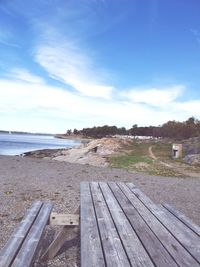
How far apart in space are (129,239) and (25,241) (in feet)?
3.77

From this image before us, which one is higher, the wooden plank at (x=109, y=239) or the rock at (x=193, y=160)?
the wooden plank at (x=109, y=239)

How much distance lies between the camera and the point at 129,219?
13.6 ft

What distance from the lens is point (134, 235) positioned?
3.50 m

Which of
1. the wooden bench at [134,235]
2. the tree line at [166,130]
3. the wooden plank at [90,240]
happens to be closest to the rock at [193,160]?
the wooden bench at [134,235]

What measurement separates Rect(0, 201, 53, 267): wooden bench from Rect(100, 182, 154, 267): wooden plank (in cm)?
88

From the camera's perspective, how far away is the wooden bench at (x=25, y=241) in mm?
3207

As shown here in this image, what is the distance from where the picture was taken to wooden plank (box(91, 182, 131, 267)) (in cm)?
277

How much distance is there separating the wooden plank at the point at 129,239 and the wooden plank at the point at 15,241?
1.03 meters

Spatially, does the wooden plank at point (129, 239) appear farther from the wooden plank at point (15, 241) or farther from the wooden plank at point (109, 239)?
the wooden plank at point (15, 241)

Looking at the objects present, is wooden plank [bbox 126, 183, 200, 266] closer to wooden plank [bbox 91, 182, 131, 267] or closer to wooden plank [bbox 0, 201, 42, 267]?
wooden plank [bbox 91, 182, 131, 267]

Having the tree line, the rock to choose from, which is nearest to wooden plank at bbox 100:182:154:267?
the rock

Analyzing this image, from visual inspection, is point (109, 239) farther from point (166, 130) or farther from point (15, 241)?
point (166, 130)

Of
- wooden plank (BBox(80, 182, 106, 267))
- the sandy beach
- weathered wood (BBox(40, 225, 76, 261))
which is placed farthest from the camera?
the sandy beach

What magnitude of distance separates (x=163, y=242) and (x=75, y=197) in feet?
24.3
